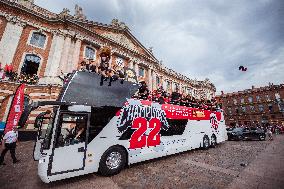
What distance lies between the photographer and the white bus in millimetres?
4985

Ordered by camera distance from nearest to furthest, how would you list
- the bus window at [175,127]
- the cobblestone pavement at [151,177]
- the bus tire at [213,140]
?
the cobblestone pavement at [151,177] < the bus window at [175,127] < the bus tire at [213,140]

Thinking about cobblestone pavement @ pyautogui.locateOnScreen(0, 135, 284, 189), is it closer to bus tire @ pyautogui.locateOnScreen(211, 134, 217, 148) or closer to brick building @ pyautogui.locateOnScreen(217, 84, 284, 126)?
bus tire @ pyautogui.locateOnScreen(211, 134, 217, 148)

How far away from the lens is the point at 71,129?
5801mm

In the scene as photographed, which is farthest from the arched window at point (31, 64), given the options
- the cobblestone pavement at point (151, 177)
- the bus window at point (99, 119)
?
the bus window at point (99, 119)

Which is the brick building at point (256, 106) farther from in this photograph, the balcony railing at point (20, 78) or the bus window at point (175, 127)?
the balcony railing at point (20, 78)

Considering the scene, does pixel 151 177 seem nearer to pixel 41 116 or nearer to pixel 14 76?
pixel 41 116

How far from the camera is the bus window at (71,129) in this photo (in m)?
5.14

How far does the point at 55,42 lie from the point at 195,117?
18884 millimetres

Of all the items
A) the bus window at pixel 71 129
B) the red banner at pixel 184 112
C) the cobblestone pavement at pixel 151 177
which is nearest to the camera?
the cobblestone pavement at pixel 151 177

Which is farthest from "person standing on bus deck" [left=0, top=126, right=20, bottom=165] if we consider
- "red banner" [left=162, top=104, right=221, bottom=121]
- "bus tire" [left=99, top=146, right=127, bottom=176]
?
"red banner" [left=162, top=104, right=221, bottom=121]

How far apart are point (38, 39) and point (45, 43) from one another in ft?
2.76

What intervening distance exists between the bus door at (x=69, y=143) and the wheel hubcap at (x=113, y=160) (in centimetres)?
96

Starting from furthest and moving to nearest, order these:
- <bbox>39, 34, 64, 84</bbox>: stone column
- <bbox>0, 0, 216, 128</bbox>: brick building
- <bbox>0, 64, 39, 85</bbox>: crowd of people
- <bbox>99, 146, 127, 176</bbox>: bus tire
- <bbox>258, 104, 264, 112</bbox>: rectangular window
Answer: <bbox>258, 104, 264, 112</bbox>: rectangular window < <bbox>39, 34, 64, 84</bbox>: stone column < <bbox>0, 0, 216, 128</bbox>: brick building < <bbox>0, 64, 39, 85</bbox>: crowd of people < <bbox>99, 146, 127, 176</bbox>: bus tire

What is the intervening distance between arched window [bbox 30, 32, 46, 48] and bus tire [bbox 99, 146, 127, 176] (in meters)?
19.3
